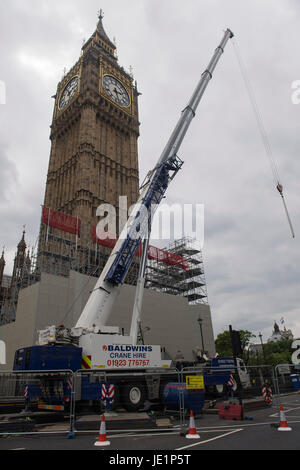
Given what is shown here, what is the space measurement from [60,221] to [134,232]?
20.8 m

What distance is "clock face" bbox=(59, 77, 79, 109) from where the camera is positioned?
173 ft

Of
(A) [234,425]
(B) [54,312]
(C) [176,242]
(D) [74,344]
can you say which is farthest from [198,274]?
(A) [234,425]

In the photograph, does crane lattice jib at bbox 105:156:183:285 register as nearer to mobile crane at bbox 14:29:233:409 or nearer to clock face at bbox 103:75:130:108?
mobile crane at bbox 14:29:233:409

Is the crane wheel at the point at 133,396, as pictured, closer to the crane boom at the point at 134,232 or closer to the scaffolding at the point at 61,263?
the crane boom at the point at 134,232

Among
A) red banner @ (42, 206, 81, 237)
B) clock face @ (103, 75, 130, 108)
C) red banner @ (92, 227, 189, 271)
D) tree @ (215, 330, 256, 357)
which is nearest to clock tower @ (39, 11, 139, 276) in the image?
clock face @ (103, 75, 130, 108)

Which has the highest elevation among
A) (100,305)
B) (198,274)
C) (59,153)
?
(59,153)

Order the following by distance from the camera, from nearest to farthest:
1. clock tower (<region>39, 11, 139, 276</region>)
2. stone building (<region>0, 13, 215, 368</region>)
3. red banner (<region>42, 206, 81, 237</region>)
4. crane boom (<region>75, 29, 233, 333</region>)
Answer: crane boom (<region>75, 29, 233, 333</region>), stone building (<region>0, 13, 215, 368</region>), red banner (<region>42, 206, 81, 237</region>), clock tower (<region>39, 11, 139, 276</region>)

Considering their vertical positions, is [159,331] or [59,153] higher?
[59,153]

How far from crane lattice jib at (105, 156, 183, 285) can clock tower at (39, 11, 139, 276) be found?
20392 mm

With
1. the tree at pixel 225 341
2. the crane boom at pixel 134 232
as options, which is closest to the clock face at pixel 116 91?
the crane boom at pixel 134 232

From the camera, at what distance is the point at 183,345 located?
129ft

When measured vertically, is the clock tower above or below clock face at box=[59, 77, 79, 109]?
below
